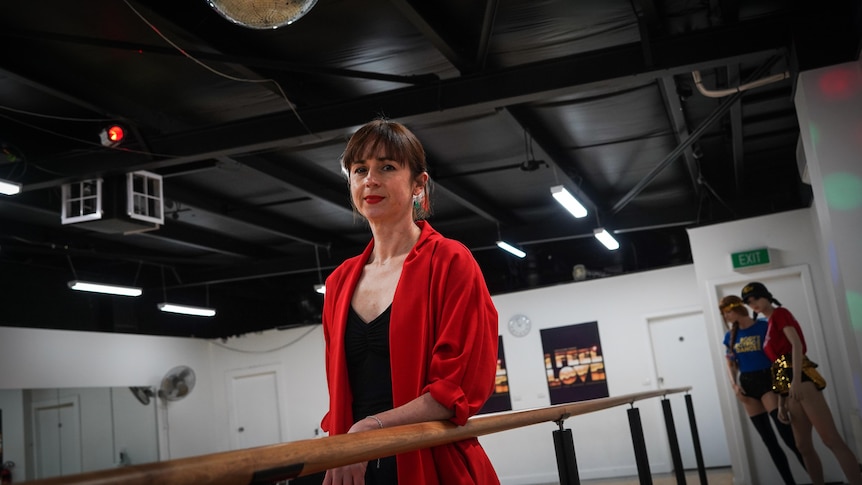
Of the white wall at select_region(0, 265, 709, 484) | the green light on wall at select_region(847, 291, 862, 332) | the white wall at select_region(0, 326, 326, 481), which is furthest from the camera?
the white wall at select_region(0, 265, 709, 484)

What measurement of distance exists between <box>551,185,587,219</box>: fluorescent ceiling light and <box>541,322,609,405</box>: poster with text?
400cm

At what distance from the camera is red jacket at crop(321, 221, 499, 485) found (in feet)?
4.41

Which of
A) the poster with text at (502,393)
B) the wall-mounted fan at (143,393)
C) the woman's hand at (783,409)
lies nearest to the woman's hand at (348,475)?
the woman's hand at (783,409)

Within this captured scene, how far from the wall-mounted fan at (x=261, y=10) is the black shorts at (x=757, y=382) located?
5820 millimetres

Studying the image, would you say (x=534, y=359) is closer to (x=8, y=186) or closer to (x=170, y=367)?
(x=170, y=367)

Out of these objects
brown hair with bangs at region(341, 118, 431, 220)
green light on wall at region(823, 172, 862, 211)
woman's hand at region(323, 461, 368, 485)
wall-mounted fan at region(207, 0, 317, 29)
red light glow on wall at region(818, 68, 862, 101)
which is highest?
red light glow on wall at region(818, 68, 862, 101)

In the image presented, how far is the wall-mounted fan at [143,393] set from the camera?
12.5 metres

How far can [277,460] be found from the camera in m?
0.84

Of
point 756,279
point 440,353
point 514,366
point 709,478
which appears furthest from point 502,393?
point 440,353

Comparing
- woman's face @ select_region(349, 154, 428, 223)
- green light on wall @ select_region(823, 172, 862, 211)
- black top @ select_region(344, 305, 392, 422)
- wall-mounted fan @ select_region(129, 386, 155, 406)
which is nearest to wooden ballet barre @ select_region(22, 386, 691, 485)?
black top @ select_region(344, 305, 392, 422)

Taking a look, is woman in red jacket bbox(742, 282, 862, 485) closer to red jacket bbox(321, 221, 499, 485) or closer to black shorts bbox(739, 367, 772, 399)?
black shorts bbox(739, 367, 772, 399)

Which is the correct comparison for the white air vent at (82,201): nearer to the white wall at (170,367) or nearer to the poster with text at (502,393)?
the white wall at (170,367)

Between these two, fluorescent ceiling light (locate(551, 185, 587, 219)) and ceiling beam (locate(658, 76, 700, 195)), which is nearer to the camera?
ceiling beam (locate(658, 76, 700, 195))

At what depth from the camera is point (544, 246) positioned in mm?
13453
